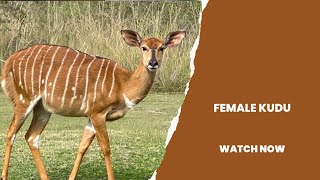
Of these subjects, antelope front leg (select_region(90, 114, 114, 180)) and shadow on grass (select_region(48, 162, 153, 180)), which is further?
shadow on grass (select_region(48, 162, 153, 180))

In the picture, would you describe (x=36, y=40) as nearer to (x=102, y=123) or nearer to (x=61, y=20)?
(x=61, y=20)

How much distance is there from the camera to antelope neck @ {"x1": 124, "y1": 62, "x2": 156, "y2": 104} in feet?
14.2

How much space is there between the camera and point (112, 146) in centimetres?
537

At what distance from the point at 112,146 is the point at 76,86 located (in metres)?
1.08

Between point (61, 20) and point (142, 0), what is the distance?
67 cm

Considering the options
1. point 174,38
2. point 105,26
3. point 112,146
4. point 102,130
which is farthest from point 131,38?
point 105,26

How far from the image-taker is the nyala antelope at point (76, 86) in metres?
4.30

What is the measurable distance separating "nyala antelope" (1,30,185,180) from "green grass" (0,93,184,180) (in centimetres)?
39

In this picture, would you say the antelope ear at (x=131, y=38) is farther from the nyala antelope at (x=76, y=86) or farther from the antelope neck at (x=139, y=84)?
the antelope neck at (x=139, y=84)

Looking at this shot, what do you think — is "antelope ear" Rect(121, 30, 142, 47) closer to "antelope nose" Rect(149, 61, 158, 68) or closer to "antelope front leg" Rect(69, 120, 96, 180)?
"antelope nose" Rect(149, 61, 158, 68)

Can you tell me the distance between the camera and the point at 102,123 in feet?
14.0

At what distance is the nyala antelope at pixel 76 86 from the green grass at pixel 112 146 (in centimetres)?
39

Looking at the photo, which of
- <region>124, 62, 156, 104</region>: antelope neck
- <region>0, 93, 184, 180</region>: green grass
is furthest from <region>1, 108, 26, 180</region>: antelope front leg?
<region>124, 62, 156, 104</region>: antelope neck

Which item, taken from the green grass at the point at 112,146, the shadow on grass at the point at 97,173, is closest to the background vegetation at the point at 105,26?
the green grass at the point at 112,146
